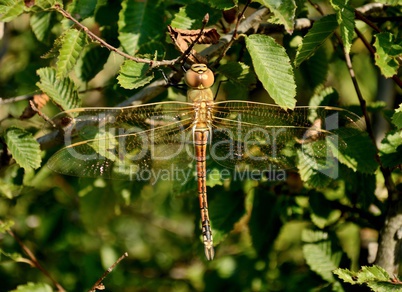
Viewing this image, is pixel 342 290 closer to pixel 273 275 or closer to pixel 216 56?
pixel 273 275

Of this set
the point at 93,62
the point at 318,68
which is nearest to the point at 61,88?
the point at 93,62

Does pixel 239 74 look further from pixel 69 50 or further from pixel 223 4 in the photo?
pixel 69 50

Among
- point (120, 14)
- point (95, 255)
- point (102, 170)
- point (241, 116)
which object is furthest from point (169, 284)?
point (120, 14)

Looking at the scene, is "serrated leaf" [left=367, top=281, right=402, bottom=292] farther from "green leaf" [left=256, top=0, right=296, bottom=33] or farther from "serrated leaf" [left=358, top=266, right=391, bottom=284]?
"green leaf" [left=256, top=0, right=296, bottom=33]

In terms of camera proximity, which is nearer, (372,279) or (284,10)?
(284,10)

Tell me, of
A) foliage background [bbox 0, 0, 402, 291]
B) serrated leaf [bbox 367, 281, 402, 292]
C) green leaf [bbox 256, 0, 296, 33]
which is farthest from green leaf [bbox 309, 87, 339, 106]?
serrated leaf [bbox 367, 281, 402, 292]

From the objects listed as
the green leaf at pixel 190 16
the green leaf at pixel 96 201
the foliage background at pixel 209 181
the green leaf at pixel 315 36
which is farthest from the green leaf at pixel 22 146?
the green leaf at pixel 315 36
